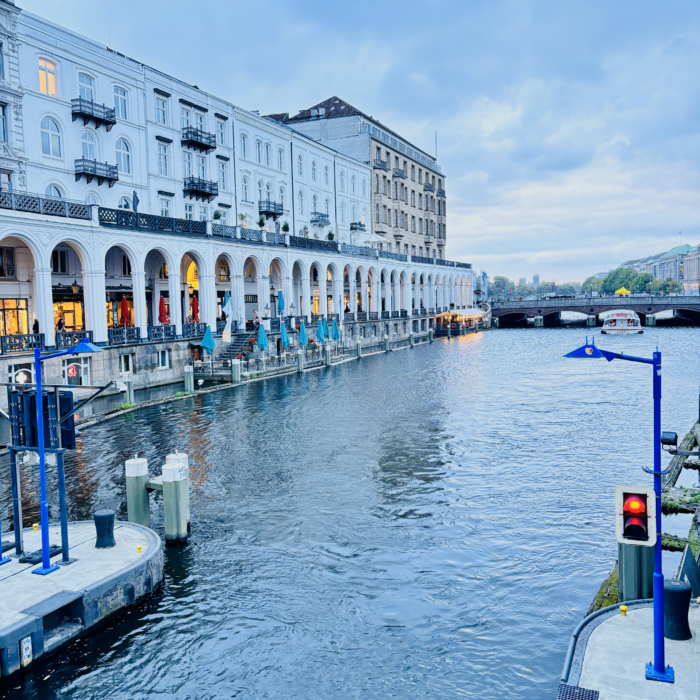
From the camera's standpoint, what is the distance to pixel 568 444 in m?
23.2

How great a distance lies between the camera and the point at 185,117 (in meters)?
47.7

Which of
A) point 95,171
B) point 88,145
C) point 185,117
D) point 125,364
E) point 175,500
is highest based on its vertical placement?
point 185,117

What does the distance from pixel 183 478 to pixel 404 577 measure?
5026 millimetres

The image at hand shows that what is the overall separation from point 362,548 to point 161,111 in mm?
40024

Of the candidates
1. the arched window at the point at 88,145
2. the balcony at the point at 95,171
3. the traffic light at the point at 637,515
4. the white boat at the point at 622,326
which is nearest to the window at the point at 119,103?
the arched window at the point at 88,145

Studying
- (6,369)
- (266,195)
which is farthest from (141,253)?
(266,195)

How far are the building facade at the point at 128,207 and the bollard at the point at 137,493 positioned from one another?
17928mm

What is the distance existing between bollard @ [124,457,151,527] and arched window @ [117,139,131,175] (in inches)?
1287

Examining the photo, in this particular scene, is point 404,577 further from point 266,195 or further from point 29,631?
point 266,195

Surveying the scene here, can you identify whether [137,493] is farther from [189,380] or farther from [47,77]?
[47,77]

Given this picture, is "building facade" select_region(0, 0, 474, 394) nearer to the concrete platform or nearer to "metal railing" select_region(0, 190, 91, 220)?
"metal railing" select_region(0, 190, 91, 220)

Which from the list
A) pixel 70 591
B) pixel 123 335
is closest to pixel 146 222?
pixel 123 335

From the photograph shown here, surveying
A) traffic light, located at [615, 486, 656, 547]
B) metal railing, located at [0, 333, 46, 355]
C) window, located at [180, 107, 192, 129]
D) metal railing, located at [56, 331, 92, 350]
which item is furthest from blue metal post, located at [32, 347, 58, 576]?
window, located at [180, 107, 192, 129]

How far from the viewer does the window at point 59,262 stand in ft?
Result: 126
